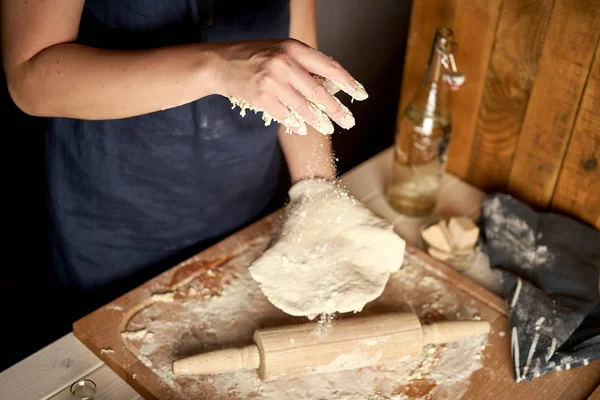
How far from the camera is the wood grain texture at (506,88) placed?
1.43 metres

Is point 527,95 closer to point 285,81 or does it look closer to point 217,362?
point 285,81

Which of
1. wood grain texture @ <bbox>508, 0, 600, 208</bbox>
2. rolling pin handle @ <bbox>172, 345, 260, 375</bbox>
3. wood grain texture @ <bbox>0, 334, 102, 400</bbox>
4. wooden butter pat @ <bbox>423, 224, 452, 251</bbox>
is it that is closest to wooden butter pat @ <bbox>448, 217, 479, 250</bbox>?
wooden butter pat @ <bbox>423, 224, 452, 251</bbox>

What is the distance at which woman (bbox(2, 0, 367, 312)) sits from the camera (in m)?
0.97

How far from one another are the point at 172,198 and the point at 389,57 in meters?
1.76

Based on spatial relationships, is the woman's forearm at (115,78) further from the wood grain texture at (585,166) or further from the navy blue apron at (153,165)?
the wood grain texture at (585,166)

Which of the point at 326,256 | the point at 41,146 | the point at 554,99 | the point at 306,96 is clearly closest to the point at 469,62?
the point at 554,99

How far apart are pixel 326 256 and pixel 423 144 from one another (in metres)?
0.46

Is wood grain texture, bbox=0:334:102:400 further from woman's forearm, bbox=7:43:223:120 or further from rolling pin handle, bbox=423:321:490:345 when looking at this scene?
rolling pin handle, bbox=423:321:490:345

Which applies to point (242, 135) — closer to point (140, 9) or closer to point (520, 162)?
point (140, 9)

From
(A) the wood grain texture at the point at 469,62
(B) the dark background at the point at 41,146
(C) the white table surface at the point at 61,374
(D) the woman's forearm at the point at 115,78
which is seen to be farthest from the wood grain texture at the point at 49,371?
(A) the wood grain texture at the point at 469,62

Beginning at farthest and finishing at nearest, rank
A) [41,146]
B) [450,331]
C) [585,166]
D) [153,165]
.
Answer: [41,146]
[585,166]
[153,165]
[450,331]

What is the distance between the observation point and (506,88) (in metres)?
1.53

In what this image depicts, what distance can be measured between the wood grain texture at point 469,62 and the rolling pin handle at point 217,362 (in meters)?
0.89

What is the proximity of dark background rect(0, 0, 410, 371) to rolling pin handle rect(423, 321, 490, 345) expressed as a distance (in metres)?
1.03
